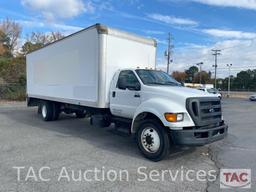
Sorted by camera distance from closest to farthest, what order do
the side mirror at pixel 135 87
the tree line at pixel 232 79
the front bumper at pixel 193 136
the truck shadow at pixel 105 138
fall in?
the front bumper at pixel 193 136 → the truck shadow at pixel 105 138 → the side mirror at pixel 135 87 → the tree line at pixel 232 79

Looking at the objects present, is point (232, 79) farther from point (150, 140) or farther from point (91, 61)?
point (150, 140)

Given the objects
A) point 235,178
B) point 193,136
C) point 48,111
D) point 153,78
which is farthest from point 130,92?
point 48,111

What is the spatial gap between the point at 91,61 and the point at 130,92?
1.73 m

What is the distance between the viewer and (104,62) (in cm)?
720

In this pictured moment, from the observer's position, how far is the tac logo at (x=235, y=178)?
441cm

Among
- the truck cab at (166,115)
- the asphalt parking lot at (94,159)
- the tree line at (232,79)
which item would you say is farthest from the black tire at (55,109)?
the tree line at (232,79)

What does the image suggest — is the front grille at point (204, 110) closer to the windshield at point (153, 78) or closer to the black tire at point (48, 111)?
the windshield at point (153, 78)

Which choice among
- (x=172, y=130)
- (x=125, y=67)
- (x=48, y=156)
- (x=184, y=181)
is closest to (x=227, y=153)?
(x=172, y=130)

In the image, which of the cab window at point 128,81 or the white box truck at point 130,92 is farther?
the cab window at point 128,81

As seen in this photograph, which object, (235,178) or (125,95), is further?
(125,95)

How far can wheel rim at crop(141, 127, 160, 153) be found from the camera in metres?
5.74

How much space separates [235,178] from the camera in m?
4.75

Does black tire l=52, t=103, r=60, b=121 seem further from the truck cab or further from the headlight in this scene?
the headlight

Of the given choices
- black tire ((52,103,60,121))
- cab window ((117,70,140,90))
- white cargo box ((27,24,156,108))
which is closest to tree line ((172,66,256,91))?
black tire ((52,103,60,121))
